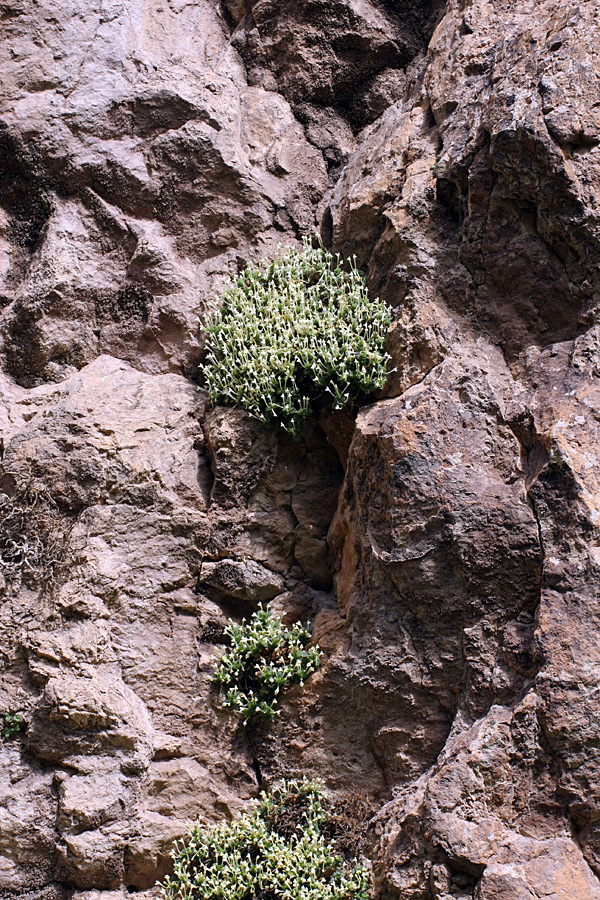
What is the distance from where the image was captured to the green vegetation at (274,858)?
15.4 feet

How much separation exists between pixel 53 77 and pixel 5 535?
453 cm

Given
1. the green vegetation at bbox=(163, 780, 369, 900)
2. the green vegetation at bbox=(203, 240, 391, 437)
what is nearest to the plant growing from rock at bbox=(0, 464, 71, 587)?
the green vegetation at bbox=(203, 240, 391, 437)

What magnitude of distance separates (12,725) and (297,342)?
3.58 m

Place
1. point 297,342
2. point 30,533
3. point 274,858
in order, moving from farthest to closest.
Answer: point 297,342 < point 30,533 < point 274,858

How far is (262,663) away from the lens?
5.47 m

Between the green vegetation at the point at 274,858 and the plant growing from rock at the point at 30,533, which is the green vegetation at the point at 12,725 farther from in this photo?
the green vegetation at the point at 274,858

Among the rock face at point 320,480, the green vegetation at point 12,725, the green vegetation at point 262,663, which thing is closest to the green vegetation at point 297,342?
the rock face at point 320,480

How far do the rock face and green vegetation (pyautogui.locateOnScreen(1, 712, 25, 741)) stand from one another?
4 centimetres

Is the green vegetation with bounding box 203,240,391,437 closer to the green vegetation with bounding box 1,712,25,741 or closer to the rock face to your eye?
the rock face

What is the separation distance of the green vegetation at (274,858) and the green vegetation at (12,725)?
1.42 metres

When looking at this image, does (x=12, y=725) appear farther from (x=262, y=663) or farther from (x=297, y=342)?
(x=297, y=342)

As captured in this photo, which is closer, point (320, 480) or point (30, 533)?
point (30, 533)

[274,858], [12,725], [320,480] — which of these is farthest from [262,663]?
[12,725]

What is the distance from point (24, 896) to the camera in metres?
4.98
